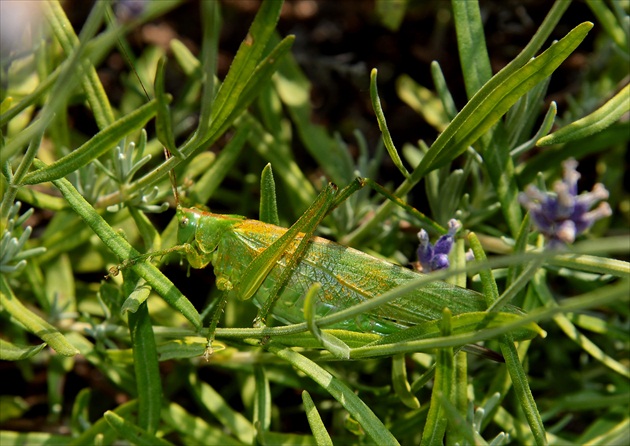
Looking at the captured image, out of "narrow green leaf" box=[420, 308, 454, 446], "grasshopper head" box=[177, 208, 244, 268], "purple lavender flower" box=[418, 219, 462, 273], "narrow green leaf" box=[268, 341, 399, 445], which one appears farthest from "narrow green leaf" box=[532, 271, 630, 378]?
"grasshopper head" box=[177, 208, 244, 268]

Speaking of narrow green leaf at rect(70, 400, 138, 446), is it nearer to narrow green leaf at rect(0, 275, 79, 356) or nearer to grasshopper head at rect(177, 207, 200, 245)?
narrow green leaf at rect(0, 275, 79, 356)

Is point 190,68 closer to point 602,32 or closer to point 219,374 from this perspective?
point 219,374

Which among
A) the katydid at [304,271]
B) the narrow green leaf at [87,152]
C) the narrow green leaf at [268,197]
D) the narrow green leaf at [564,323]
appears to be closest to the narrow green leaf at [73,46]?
the narrow green leaf at [87,152]

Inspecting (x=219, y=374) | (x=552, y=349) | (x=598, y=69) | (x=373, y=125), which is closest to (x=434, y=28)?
(x=373, y=125)

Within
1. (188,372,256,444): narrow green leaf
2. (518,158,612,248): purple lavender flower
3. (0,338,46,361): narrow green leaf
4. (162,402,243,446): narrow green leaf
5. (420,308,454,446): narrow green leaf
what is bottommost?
(162,402,243,446): narrow green leaf

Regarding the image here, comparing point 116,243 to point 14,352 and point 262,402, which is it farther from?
point 262,402
